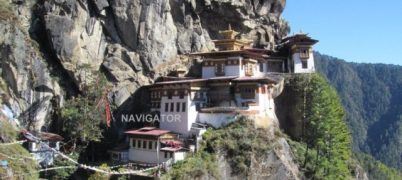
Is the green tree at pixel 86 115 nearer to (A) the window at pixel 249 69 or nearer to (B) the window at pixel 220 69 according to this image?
(B) the window at pixel 220 69

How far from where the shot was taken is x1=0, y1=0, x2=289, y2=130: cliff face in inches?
1768

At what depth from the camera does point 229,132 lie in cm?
4197

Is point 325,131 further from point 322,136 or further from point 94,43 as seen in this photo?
point 94,43

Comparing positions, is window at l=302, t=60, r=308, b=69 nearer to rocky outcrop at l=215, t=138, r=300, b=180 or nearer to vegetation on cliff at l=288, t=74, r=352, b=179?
vegetation on cliff at l=288, t=74, r=352, b=179

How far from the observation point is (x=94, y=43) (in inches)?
1949

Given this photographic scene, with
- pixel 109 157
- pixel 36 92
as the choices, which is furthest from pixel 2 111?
pixel 109 157

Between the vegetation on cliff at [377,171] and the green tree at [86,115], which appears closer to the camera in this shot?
the green tree at [86,115]

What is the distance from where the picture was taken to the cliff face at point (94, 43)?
4491 centimetres

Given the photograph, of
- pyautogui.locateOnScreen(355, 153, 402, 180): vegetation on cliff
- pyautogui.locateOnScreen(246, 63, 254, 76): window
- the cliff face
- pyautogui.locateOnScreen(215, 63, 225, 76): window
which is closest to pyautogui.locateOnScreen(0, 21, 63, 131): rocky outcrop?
the cliff face

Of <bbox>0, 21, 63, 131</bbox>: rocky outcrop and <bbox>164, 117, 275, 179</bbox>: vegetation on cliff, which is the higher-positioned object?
<bbox>0, 21, 63, 131</bbox>: rocky outcrop

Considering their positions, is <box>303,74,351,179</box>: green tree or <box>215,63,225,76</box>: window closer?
<box>303,74,351,179</box>: green tree

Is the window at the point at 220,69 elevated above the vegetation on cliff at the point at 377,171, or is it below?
above


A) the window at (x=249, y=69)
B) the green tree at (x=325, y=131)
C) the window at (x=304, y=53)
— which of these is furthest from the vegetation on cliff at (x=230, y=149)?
the window at (x=304, y=53)

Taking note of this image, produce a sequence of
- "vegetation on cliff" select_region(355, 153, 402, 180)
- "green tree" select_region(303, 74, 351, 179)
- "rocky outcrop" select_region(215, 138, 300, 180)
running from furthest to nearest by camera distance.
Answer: "vegetation on cliff" select_region(355, 153, 402, 180) → "green tree" select_region(303, 74, 351, 179) → "rocky outcrop" select_region(215, 138, 300, 180)
